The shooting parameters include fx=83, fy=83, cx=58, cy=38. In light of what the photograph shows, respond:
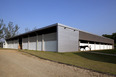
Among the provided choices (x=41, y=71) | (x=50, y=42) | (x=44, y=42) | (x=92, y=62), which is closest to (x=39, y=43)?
(x=44, y=42)

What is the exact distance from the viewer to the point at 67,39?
1741 cm

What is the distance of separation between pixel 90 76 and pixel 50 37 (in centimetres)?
1377

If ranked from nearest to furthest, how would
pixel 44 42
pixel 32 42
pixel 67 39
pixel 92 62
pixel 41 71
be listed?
pixel 41 71 < pixel 92 62 < pixel 67 39 < pixel 44 42 < pixel 32 42

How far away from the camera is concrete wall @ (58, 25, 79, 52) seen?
15.8 m

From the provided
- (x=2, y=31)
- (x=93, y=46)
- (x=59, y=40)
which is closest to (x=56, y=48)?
(x=59, y=40)

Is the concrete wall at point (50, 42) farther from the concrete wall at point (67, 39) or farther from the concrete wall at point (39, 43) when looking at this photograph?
the concrete wall at point (39, 43)

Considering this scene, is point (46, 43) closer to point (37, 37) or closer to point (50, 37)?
point (50, 37)

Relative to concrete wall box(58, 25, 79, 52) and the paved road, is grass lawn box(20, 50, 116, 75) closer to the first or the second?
the paved road

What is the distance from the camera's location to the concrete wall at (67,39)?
621 inches

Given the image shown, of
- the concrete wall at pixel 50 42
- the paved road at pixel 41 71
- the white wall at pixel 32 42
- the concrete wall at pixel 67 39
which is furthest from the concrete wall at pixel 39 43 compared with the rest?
the paved road at pixel 41 71

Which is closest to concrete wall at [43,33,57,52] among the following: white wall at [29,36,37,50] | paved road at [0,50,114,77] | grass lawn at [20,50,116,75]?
white wall at [29,36,37,50]

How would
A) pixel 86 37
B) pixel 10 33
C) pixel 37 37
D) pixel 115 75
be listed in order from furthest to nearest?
pixel 10 33 → pixel 86 37 → pixel 37 37 → pixel 115 75

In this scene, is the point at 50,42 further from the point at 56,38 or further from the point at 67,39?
the point at 67,39

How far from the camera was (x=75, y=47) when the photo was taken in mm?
19594
